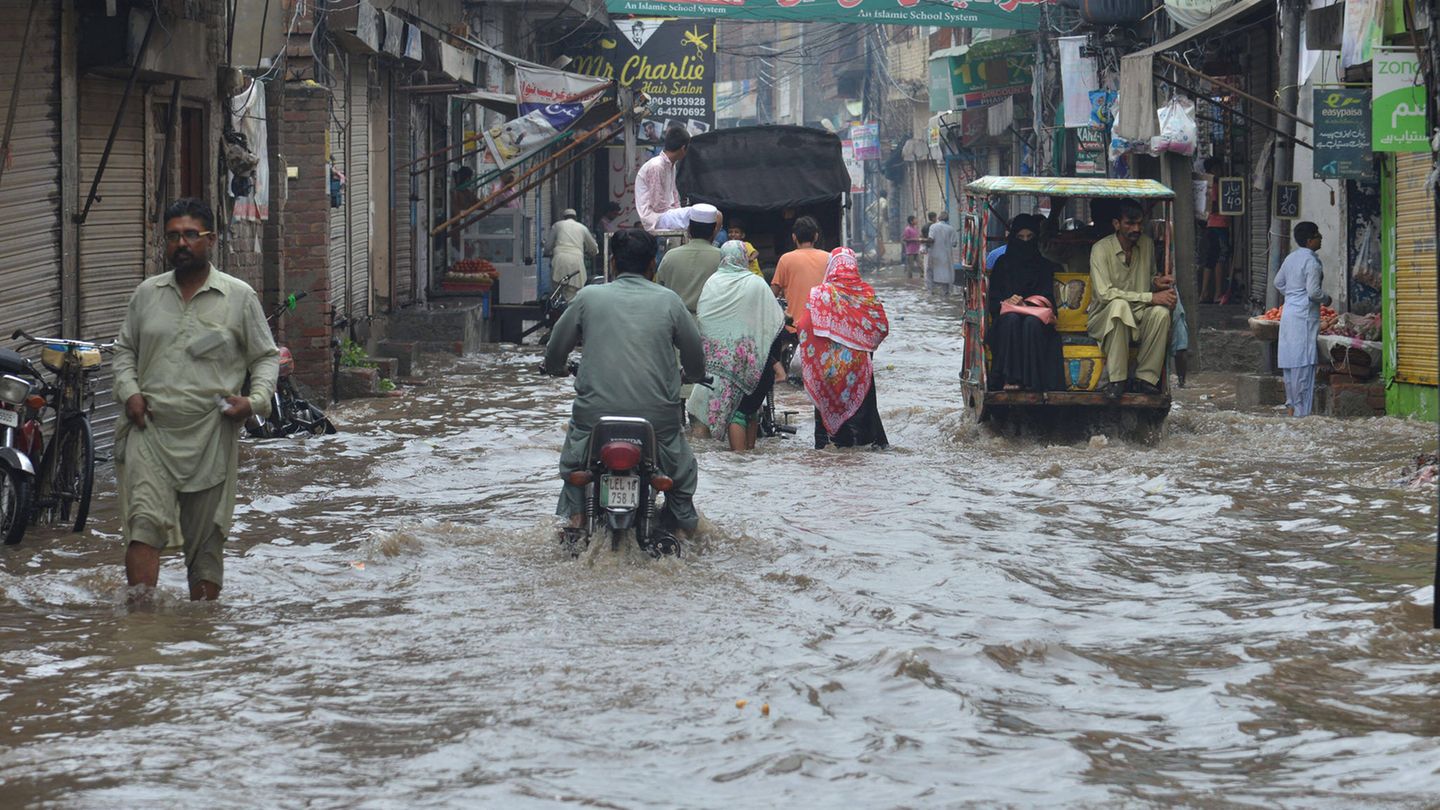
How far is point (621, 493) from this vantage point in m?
7.68

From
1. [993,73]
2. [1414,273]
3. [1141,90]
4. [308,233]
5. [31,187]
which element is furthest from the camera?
[993,73]

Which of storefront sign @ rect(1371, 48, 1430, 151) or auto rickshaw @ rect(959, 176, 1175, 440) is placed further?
auto rickshaw @ rect(959, 176, 1175, 440)

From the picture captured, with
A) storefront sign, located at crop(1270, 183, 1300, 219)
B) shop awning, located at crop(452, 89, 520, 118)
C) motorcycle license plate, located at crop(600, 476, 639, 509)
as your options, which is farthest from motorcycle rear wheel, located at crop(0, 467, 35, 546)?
shop awning, located at crop(452, 89, 520, 118)

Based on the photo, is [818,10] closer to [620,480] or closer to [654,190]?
[654,190]

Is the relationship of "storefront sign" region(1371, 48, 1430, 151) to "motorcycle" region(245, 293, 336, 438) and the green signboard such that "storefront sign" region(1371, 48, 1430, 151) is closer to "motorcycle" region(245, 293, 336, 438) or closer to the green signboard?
"motorcycle" region(245, 293, 336, 438)

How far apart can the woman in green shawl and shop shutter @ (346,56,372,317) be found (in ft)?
24.2

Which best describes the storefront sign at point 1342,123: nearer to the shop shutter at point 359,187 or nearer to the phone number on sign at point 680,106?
the shop shutter at point 359,187

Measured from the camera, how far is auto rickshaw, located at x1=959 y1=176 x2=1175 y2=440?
42.0 ft

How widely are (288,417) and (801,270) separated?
3.91 meters

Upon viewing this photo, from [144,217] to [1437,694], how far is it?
9301 mm

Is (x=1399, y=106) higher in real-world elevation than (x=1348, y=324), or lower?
higher

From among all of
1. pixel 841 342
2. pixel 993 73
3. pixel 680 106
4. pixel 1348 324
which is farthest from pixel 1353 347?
pixel 680 106

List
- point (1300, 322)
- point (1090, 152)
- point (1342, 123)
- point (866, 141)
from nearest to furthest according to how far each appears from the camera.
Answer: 1. point (1342, 123)
2. point (1300, 322)
3. point (1090, 152)
4. point (866, 141)

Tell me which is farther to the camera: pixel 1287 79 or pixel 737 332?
pixel 1287 79
